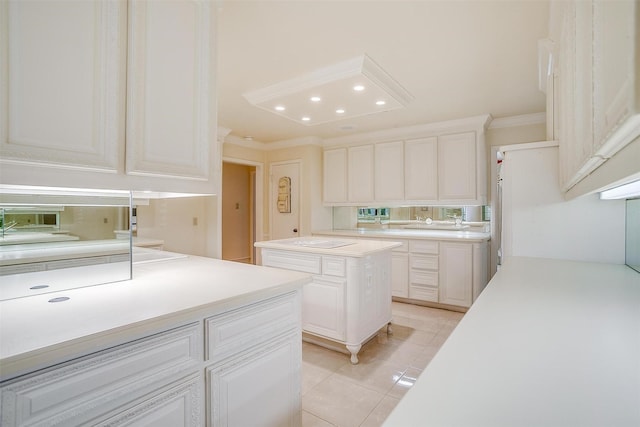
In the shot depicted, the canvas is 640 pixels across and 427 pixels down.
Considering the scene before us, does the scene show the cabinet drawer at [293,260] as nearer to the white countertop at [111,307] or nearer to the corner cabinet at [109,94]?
the white countertop at [111,307]

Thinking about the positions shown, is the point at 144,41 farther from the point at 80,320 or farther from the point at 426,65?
the point at 426,65

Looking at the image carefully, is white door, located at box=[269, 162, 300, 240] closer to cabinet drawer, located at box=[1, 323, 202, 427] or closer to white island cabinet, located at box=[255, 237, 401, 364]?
white island cabinet, located at box=[255, 237, 401, 364]

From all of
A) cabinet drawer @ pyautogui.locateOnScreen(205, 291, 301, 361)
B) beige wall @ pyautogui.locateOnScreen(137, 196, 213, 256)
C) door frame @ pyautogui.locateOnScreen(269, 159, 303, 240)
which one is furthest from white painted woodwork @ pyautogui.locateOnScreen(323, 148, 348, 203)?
cabinet drawer @ pyautogui.locateOnScreen(205, 291, 301, 361)

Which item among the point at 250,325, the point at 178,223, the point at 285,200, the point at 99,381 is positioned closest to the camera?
the point at 99,381

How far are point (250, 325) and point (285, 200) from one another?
4028 millimetres

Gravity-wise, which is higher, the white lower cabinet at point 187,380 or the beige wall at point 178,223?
the beige wall at point 178,223

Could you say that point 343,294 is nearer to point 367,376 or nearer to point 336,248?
point 336,248

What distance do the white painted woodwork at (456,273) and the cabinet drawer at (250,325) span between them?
278 centimetres

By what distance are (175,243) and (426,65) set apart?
298 cm

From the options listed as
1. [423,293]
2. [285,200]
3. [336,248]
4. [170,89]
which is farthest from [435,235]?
[170,89]

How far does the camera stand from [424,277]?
3.91m

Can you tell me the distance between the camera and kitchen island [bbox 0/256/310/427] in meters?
0.79

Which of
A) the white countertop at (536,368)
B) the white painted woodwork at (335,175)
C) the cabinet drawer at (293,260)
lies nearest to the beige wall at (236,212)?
the white painted woodwork at (335,175)

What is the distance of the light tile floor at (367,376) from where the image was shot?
1837 mm
